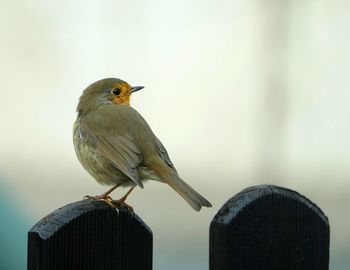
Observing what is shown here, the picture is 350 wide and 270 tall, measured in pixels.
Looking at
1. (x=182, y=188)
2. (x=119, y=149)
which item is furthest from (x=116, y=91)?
(x=182, y=188)

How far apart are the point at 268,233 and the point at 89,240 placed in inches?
21.3

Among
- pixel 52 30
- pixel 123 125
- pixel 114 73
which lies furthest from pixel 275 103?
pixel 123 125

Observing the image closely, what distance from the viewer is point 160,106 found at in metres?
6.88

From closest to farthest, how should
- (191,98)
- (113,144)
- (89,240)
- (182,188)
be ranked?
(89,240) < (182,188) < (113,144) < (191,98)

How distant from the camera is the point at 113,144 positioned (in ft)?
13.8

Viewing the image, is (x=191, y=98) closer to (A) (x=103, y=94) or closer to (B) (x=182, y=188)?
(A) (x=103, y=94)

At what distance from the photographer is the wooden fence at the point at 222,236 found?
2791 mm

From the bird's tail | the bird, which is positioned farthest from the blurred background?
the bird's tail

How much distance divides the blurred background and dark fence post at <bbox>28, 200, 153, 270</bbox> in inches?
134

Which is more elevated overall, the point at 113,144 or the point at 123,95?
the point at 123,95

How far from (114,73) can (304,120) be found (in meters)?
1.31

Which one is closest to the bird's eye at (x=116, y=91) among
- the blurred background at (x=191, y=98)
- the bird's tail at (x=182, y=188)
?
the bird's tail at (x=182, y=188)

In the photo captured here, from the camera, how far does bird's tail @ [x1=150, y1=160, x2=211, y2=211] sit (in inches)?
140

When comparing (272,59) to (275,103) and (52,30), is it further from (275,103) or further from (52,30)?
(52,30)
